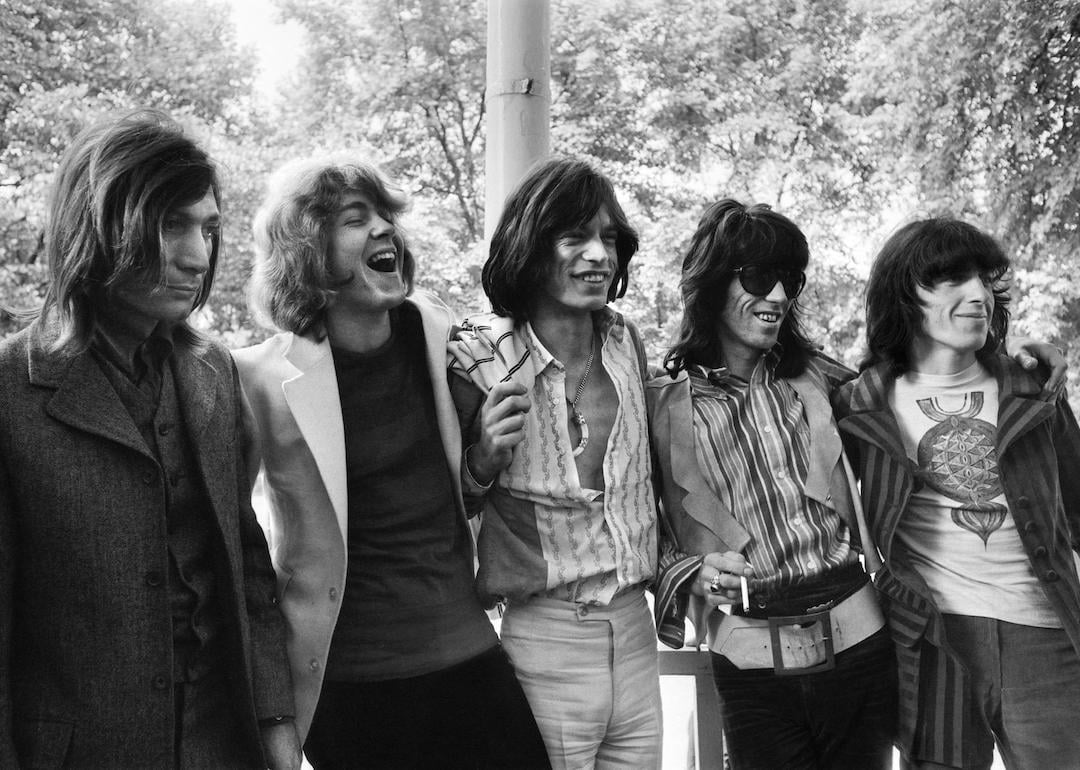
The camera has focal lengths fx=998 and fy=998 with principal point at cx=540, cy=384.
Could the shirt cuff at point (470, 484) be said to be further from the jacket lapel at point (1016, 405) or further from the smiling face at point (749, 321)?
the jacket lapel at point (1016, 405)

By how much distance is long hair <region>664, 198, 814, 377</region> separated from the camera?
224 centimetres

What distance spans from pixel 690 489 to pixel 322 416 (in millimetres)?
780

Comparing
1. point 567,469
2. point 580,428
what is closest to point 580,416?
point 580,428

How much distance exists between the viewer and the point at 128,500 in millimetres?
1576

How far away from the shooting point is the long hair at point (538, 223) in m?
2.15

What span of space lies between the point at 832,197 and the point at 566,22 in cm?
438

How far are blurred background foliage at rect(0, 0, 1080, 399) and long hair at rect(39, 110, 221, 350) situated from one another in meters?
8.90

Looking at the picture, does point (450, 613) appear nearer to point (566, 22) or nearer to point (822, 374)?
point (822, 374)

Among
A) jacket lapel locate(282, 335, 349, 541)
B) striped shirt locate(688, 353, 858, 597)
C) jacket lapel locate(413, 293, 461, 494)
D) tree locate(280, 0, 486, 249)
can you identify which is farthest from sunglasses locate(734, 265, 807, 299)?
tree locate(280, 0, 486, 249)

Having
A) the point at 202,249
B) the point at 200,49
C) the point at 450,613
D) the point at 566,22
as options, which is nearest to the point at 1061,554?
the point at 450,613

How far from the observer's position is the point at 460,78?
563 inches

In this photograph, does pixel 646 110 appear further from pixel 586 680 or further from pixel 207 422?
pixel 207 422

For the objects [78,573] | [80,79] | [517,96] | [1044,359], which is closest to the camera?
[78,573]

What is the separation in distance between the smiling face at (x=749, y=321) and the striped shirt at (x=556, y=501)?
0.88ft
